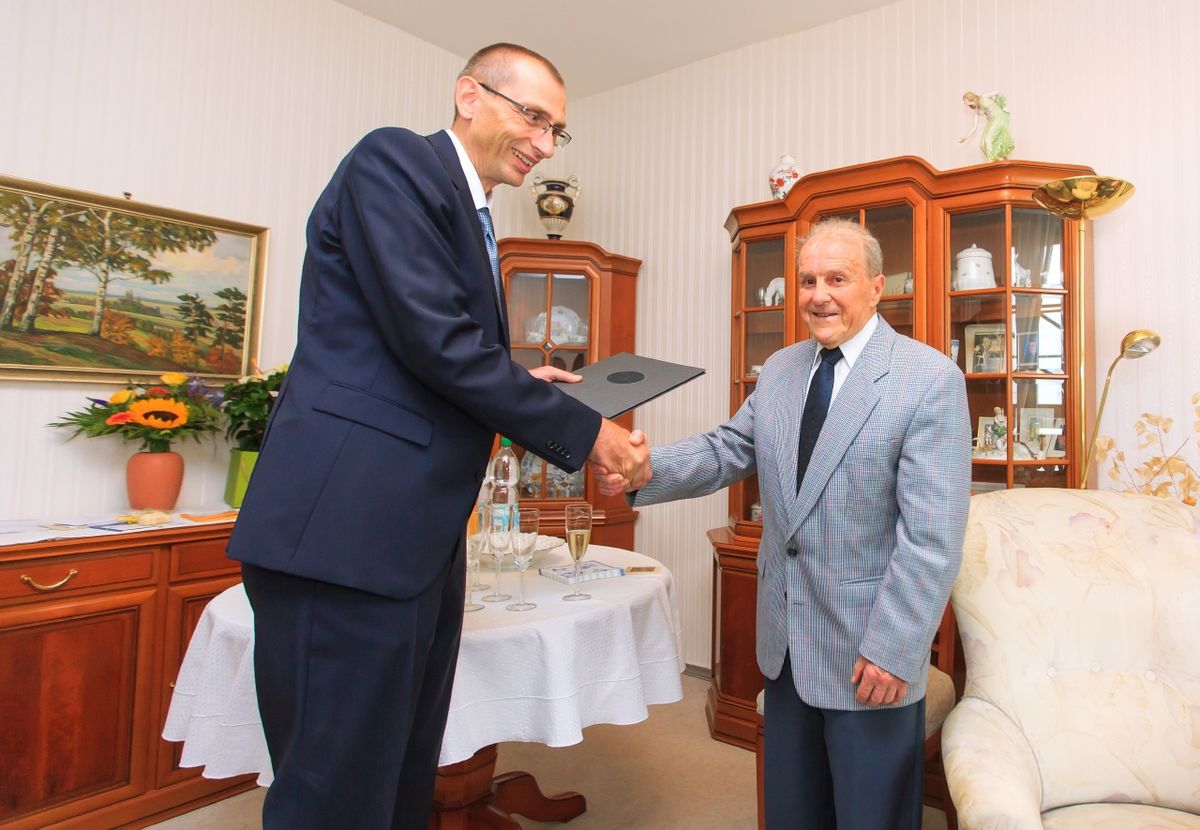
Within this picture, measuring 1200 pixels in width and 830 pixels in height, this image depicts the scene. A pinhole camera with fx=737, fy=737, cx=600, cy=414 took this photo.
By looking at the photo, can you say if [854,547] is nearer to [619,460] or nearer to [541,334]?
[619,460]

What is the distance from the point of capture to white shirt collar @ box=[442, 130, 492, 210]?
122 cm

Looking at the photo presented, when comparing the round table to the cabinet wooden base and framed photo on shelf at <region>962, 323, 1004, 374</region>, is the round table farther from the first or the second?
framed photo on shelf at <region>962, 323, 1004, 374</region>

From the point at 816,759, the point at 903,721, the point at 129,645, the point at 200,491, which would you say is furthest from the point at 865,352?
the point at 200,491

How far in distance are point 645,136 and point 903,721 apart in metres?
3.37

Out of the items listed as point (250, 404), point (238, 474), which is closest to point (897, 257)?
point (250, 404)

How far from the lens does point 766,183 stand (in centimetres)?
356

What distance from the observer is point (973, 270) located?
268 centimetres

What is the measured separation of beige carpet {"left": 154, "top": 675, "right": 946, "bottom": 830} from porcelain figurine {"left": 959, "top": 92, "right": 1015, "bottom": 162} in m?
2.31

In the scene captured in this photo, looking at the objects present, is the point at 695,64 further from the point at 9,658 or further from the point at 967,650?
the point at 9,658

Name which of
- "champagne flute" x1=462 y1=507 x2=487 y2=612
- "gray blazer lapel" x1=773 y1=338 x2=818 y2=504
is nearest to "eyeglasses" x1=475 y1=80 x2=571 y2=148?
"gray blazer lapel" x1=773 y1=338 x2=818 y2=504

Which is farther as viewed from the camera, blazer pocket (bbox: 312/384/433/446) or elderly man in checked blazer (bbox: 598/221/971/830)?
elderly man in checked blazer (bbox: 598/221/971/830)

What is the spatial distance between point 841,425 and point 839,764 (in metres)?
0.62

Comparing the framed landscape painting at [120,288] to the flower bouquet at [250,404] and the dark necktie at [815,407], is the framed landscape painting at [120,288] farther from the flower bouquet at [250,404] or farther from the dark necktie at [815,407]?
the dark necktie at [815,407]

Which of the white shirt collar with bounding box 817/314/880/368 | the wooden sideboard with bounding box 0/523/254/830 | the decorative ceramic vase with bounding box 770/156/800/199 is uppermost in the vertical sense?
the decorative ceramic vase with bounding box 770/156/800/199
